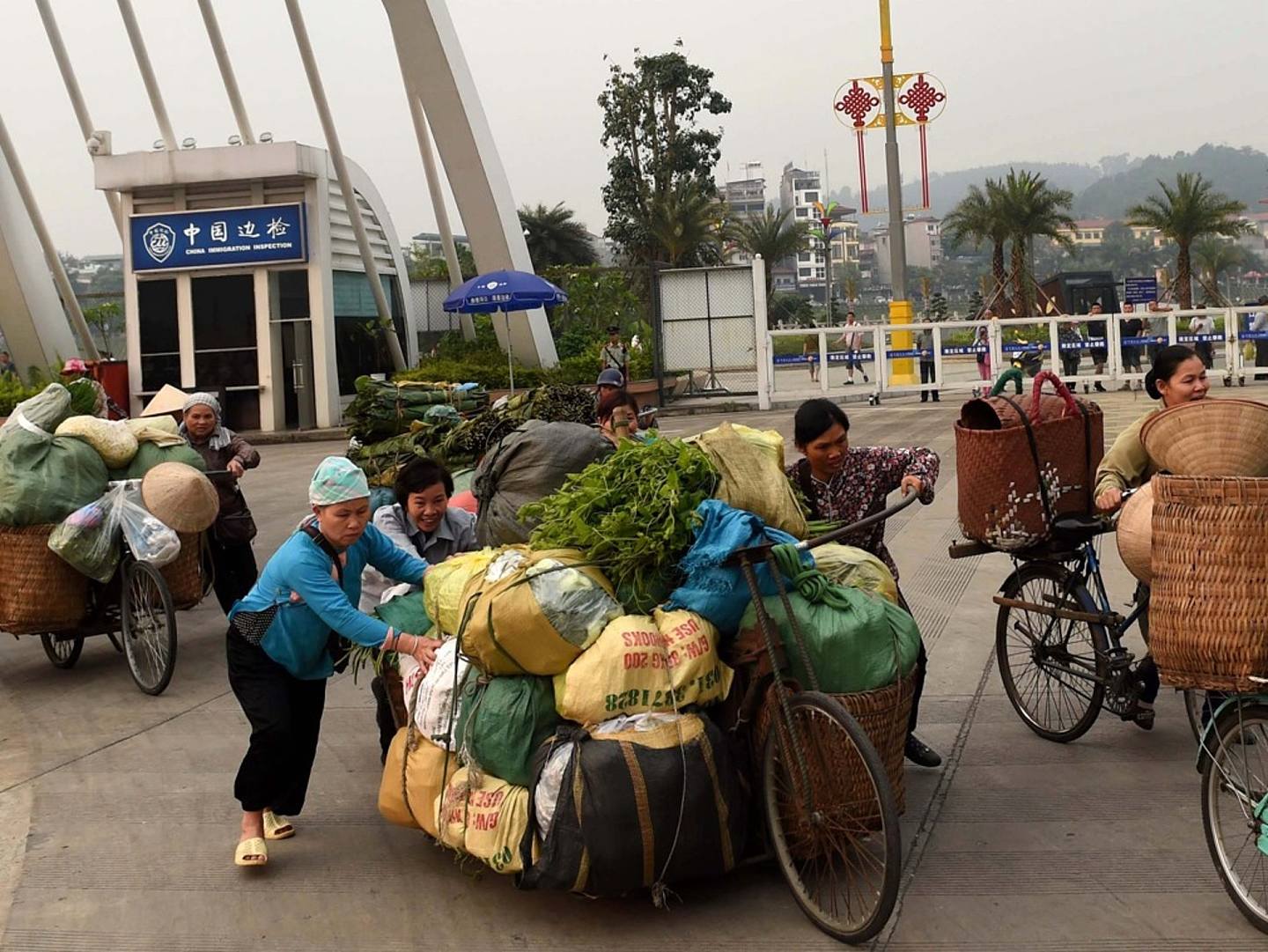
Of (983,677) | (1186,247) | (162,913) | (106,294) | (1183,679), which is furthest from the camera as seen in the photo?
(1186,247)

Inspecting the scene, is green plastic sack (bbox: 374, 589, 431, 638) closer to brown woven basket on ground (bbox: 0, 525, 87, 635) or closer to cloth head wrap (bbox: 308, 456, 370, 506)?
cloth head wrap (bbox: 308, 456, 370, 506)

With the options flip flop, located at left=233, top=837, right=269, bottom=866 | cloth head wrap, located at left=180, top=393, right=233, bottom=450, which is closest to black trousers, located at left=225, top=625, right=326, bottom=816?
flip flop, located at left=233, top=837, right=269, bottom=866

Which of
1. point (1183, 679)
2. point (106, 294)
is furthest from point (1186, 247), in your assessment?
point (1183, 679)

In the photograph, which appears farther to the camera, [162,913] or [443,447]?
[443,447]

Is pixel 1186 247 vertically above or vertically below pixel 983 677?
above

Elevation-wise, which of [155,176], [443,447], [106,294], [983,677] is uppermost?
[155,176]

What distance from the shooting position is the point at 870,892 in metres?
4.22

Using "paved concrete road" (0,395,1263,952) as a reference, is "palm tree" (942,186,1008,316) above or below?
above

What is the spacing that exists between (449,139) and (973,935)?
24993 mm

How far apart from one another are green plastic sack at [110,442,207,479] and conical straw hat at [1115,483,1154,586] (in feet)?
17.8

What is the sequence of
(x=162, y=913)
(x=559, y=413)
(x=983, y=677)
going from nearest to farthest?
(x=162, y=913)
(x=983, y=677)
(x=559, y=413)

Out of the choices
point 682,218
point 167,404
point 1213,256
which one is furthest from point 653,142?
point 167,404

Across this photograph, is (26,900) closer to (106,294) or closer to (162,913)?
(162,913)

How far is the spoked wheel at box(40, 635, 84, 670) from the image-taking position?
851 cm
